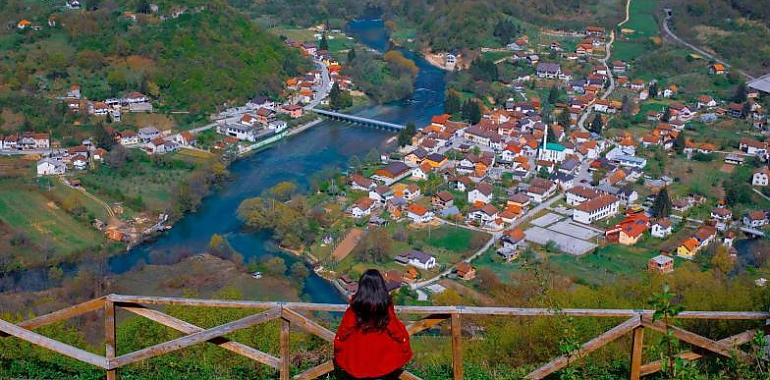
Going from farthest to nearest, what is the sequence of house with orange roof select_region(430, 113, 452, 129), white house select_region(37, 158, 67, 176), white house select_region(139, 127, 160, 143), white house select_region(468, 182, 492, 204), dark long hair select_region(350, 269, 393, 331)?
house with orange roof select_region(430, 113, 452, 129) → white house select_region(139, 127, 160, 143) → white house select_region(37, 158, 67, 176) → white house select_region(468, 182, 492, 204) → dark long hair select_region(350, 269, 393, 331)

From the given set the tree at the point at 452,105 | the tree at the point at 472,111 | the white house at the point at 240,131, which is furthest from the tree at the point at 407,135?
the white house at the point at 240,131

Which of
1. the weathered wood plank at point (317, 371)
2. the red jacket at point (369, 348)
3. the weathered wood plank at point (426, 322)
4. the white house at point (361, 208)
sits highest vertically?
the red jacket at point (369, 348)

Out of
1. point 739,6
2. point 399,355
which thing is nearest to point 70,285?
point 399,355

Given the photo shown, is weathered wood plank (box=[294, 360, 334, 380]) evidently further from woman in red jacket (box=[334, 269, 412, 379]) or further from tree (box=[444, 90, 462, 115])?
tree (box=[444, 90, 462, 115])

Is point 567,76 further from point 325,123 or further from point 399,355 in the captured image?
point 399,355

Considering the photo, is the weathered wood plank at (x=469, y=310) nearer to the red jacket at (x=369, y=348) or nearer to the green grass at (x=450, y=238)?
the red jacket at (x=369, y=348)

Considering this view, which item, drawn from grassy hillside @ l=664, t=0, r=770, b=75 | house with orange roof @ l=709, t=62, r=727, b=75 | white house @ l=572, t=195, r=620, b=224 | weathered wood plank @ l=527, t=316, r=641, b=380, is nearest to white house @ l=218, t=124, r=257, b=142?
white house @ l=572, t=195, r=620, b=224
